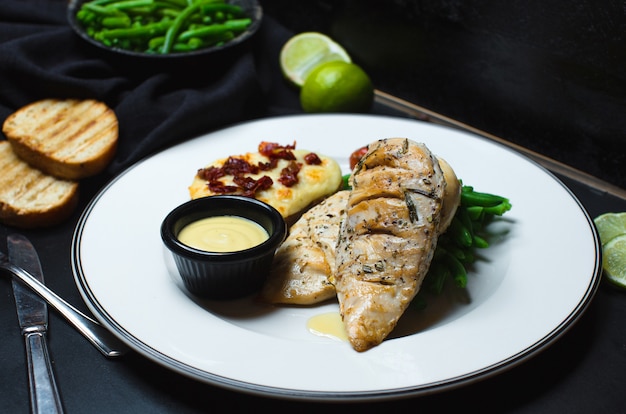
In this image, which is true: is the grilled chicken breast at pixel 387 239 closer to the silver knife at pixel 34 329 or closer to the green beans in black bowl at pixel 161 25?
the silver knife at pixel 34 329

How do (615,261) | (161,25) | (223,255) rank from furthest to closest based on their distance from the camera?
1. (161,25)
2. (615,261)
3. (223,255)

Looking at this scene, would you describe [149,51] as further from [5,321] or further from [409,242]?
[409,242]

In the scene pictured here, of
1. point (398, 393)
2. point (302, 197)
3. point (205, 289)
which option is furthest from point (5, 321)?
point (398, 393)

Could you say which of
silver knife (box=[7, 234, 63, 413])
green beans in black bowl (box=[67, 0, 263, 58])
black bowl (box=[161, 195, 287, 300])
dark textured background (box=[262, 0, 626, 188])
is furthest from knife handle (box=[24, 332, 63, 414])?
dark textured background (box=[262, 0, 626, 188])

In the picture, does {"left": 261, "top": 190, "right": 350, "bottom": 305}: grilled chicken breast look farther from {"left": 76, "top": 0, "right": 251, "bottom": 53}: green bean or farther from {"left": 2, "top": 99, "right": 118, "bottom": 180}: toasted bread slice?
{"left": 76, "top": 0, "right": 251, "bottom": 53}: green bean

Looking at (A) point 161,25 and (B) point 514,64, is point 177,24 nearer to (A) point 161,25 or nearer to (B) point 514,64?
(A) point 161,25

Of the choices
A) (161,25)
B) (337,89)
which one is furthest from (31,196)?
(337,89)
